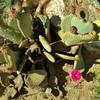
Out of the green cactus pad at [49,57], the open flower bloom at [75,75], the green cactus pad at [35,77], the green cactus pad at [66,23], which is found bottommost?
the open flower bloom at [75,75]

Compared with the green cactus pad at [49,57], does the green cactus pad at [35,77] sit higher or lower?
lower

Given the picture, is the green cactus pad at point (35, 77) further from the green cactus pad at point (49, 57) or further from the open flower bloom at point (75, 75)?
the open flower bloom at point (75, 75)

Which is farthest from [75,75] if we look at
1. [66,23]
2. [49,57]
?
[66,23]

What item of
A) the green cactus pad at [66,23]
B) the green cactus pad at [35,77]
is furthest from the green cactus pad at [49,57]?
the green cactus pad at [66,23]

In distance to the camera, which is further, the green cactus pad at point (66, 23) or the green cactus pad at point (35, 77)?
the green cactus pad at point (35, 77)

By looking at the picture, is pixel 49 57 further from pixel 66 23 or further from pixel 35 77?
pixel 66 23

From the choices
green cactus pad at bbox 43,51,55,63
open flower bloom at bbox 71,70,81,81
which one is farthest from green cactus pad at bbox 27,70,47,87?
open flower bloom at bbox 71,70,81,81

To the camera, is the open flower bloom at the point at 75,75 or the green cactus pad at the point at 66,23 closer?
the green cactus pad at the point at 66,23

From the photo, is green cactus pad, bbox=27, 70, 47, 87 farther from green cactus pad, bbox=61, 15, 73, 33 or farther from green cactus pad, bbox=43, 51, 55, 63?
green cactus pad, bbox=61, 15, 73, 33

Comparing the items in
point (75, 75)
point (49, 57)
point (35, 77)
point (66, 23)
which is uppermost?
point (66, 23)

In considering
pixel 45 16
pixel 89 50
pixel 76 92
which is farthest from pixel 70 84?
pixel 45 16

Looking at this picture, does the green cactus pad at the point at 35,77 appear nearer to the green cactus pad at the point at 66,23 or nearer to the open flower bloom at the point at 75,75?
the open flower bloom at the point at 75,75
